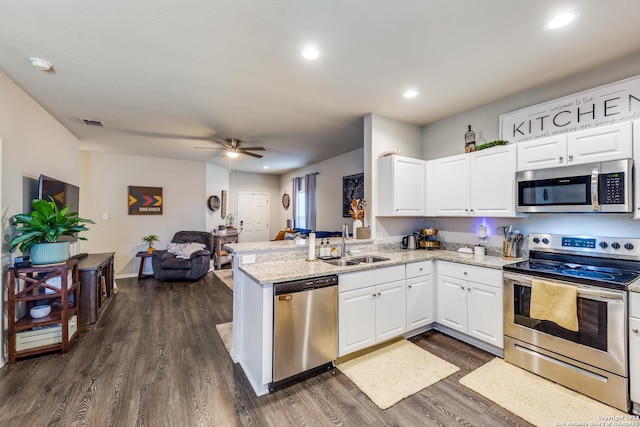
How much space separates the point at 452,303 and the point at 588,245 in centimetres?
128

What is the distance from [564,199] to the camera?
2410 millimetres

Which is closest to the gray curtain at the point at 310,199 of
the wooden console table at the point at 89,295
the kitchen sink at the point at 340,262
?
the kitchen sink at the point at 340,262

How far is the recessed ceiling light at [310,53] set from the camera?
2.14 metres

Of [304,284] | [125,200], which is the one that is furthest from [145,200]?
[304,284]

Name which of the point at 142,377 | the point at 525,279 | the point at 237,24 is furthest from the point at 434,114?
the point at 142,377

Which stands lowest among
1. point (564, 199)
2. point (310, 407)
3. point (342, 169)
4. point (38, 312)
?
point (310, 407)

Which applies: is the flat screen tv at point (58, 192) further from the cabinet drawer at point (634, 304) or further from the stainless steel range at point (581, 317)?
the cabinet drawer at point (634, 304)

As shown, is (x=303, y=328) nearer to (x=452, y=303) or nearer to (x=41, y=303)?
(x=452, y=303)

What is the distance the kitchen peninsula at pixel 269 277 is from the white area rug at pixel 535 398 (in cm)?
33

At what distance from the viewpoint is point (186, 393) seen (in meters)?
2.09

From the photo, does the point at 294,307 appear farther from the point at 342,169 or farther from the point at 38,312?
the point at 342,169

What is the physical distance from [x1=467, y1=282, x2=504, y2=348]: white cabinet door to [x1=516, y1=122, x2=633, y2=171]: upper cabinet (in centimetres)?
125

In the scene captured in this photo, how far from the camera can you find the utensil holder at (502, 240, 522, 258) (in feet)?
9.28

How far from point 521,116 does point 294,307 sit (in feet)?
9.97
